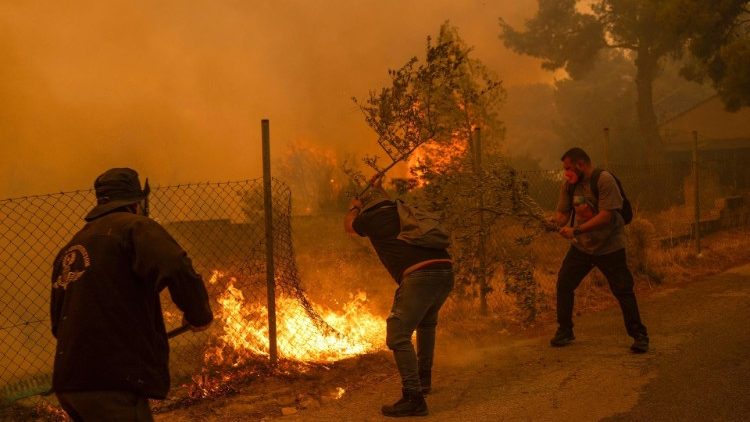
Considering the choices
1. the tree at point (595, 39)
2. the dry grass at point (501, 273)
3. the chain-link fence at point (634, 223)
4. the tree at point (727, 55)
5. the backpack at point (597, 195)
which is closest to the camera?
the backpack at point (597, 195)

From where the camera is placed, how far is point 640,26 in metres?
27.2

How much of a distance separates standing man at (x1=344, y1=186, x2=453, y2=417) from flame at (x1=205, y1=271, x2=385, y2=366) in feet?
5.40

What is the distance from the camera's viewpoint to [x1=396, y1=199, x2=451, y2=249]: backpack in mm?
4246

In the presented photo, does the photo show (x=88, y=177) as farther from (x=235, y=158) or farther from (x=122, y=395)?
(x=122, y=395)

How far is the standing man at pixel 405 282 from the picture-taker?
422 centimetres

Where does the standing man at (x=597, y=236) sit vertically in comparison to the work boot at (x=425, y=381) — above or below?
above

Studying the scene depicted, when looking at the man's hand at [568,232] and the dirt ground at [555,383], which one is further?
the man's hand at [568,232]

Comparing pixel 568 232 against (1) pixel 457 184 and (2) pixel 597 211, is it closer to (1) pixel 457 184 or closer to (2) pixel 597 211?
(2) pixel 597 211

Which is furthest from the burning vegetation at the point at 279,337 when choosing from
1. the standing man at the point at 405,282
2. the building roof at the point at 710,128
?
the building roof at the point at 710,128

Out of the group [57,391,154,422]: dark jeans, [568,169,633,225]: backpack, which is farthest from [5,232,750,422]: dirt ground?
[57,391,154,422]: dark jeans

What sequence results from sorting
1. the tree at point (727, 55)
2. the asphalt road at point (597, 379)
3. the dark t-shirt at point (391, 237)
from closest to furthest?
the asphalt road at point (597, 379) → the dark t-shirt at point (391, 237) → the tree at point (727, 55)

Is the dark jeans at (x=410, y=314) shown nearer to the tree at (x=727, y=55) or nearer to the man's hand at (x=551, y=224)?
the man's hand at (x=551, y=224)

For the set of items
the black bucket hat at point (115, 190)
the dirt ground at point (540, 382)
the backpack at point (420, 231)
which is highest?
the black bucket hat at point (115, 190)

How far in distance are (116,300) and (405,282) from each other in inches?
83.3
